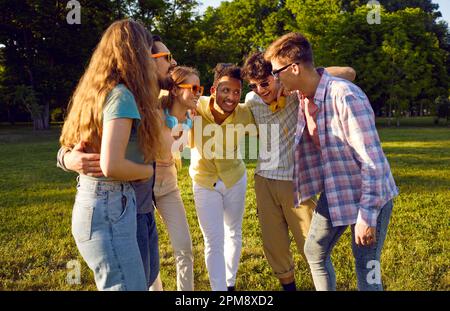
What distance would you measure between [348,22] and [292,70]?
3894 centimetres

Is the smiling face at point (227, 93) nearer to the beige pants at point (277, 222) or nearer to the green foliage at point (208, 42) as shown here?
the beige pants at point (277, 222)

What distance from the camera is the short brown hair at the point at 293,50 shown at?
10.7 ft

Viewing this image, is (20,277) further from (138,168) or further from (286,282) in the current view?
(138,168)

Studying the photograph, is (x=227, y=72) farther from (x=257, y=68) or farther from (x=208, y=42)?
(x=208, y=42)

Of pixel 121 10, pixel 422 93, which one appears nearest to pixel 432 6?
pixel 422 93

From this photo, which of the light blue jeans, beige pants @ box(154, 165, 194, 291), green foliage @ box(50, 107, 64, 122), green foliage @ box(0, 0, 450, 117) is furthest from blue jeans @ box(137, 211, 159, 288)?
green foliage @ box(50, 107, 64, 122)

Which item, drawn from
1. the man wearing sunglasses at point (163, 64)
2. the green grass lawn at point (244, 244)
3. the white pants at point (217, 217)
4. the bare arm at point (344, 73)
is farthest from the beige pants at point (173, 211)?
the bare arm at point (344, 73)

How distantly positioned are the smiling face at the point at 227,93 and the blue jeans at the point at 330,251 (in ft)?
3.97

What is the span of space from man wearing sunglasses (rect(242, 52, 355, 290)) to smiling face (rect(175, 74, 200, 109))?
0.48m

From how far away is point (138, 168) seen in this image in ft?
8.04

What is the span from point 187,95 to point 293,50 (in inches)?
40.7

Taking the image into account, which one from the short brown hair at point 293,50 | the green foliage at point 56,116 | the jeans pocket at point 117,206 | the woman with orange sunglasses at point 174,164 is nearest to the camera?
the jeans pocket at point 117,206

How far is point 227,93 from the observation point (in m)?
4.06
